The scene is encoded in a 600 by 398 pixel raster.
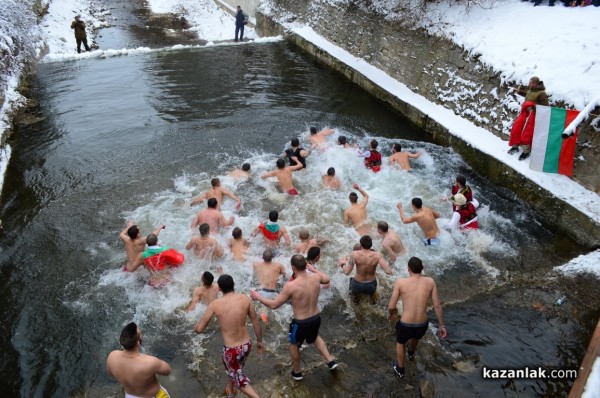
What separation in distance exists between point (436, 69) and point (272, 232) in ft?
26.5

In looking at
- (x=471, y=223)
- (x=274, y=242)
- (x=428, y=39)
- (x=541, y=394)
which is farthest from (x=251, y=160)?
(x=541, y=394)

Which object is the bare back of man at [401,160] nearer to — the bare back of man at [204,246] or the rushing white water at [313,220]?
the rushing white water at [313,220]

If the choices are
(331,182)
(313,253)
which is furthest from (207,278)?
(331,182)

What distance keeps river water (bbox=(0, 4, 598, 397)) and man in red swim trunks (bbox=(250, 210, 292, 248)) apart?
0.25 m

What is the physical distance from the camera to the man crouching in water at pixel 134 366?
3.96 meters

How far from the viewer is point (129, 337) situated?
12.9 feet

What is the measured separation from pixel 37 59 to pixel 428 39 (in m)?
15.5

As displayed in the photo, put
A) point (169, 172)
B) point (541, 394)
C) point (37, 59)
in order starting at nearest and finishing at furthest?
1. point (541, 394)
2. point (169, 172)
3. point (37, 59)

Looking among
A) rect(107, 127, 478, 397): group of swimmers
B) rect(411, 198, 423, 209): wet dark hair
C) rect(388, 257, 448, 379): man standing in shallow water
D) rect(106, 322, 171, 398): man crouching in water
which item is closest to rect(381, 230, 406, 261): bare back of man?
rect(107, 127, 478, 397): group of swimmers

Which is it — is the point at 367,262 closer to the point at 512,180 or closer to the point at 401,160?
the point at 401,160

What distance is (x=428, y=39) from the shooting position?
1259cm

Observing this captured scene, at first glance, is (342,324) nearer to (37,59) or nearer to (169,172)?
(169,172)

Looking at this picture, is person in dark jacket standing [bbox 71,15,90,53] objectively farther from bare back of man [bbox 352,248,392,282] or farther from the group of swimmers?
bare back of man [bbox 352,248,392,282]

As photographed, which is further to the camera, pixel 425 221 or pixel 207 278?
pixel 425 221
